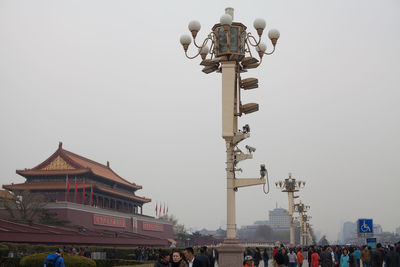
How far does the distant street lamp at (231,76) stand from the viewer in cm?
1327

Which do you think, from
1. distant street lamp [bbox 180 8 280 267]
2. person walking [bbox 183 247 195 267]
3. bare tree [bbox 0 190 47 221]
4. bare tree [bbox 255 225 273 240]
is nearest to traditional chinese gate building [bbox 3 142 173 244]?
bare tree [bbox 0 190 47 221]

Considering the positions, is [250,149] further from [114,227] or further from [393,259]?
[114,227]

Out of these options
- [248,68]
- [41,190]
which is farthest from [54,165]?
[248,68]

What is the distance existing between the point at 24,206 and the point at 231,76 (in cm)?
2964

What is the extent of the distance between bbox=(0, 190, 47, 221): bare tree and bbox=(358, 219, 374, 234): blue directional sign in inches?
1153

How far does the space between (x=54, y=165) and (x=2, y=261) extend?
95.2 feet

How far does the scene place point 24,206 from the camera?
38.4m

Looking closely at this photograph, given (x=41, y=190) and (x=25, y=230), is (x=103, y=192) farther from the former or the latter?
(x=25, y=230)

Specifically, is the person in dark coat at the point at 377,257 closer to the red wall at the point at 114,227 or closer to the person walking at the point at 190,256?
the person walking at the point at 190,256

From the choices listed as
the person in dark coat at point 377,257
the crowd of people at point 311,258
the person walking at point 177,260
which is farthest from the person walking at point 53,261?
the person in dark coat at point 377,257

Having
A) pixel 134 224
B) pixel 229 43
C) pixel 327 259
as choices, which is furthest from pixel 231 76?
pixel 134 224

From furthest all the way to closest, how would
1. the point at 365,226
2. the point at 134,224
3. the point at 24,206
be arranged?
the point at 134,224 < the point at 24,206 < the point at 365,226

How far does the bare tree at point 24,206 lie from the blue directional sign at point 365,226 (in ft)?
96.1

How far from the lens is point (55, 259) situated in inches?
412
